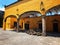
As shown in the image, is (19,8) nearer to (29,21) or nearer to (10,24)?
(29,21)

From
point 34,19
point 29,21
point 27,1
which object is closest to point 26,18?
point 29,21

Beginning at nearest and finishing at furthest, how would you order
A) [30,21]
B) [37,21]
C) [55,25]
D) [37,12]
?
[37,12]
[55,25]
[37,21]
[30,21]

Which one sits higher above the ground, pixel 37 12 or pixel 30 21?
pixel 37 12

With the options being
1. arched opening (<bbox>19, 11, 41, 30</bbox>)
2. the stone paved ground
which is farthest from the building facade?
the stone paved ground

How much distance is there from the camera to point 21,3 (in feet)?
78.6

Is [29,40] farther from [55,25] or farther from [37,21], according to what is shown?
[37,21]

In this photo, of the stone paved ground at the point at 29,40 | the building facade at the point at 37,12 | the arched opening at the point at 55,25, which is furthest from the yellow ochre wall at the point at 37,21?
the stone paved ground at the point at 29,40

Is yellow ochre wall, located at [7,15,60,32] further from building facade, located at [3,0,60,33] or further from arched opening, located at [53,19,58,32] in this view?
arched opening, located at [53,19,58,32]

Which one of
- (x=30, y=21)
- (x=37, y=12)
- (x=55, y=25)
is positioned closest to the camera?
(x=37, y=12)

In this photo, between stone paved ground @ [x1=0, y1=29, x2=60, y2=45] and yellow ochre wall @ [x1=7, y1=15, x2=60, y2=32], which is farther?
yellow ochre wall @ [x1=7, y1=15, x2=60, y2=32]

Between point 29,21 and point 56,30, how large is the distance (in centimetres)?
885

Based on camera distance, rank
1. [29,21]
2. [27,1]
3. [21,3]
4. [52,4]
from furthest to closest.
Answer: [29,21]
[21,3]
[27,1]
[52,4]

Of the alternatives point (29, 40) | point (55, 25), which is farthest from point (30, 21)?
point (29, 40)

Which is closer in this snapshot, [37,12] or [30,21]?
[37,12]
